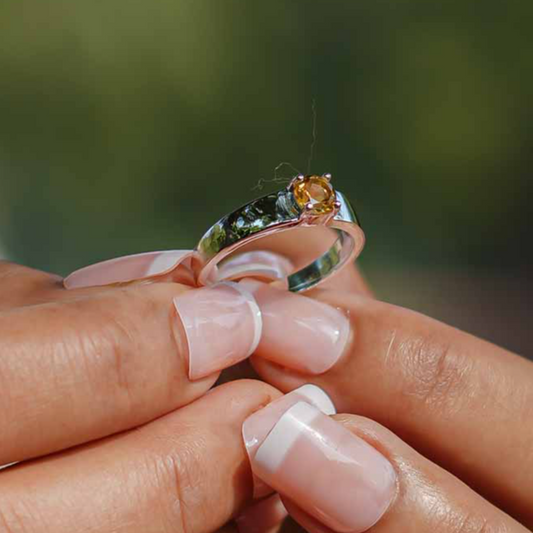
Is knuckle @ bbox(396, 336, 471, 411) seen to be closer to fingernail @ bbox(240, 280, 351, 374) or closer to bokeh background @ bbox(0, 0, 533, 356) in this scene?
fingernail @ bbox(240, 280, 351, 374)

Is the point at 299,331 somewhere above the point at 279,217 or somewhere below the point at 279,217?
below

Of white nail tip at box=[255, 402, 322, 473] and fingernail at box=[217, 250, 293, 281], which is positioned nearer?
white nail tip at box=[255, 402, 322, 473]

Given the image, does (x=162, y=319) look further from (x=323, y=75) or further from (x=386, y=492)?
(x=323, y=75)

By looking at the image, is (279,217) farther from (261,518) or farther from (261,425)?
(261,518)

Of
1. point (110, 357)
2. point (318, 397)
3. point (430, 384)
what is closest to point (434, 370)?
point (430, 384)

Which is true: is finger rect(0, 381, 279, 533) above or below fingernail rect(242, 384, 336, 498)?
below

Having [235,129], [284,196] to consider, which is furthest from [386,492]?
[235,129]

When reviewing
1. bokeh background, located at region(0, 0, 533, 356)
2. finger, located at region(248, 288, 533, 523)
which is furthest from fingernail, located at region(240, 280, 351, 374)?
bokeh background, located at region(0, 0, 533, 356)

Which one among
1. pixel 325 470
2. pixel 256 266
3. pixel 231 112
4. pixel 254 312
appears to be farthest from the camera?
pixel 231 112
